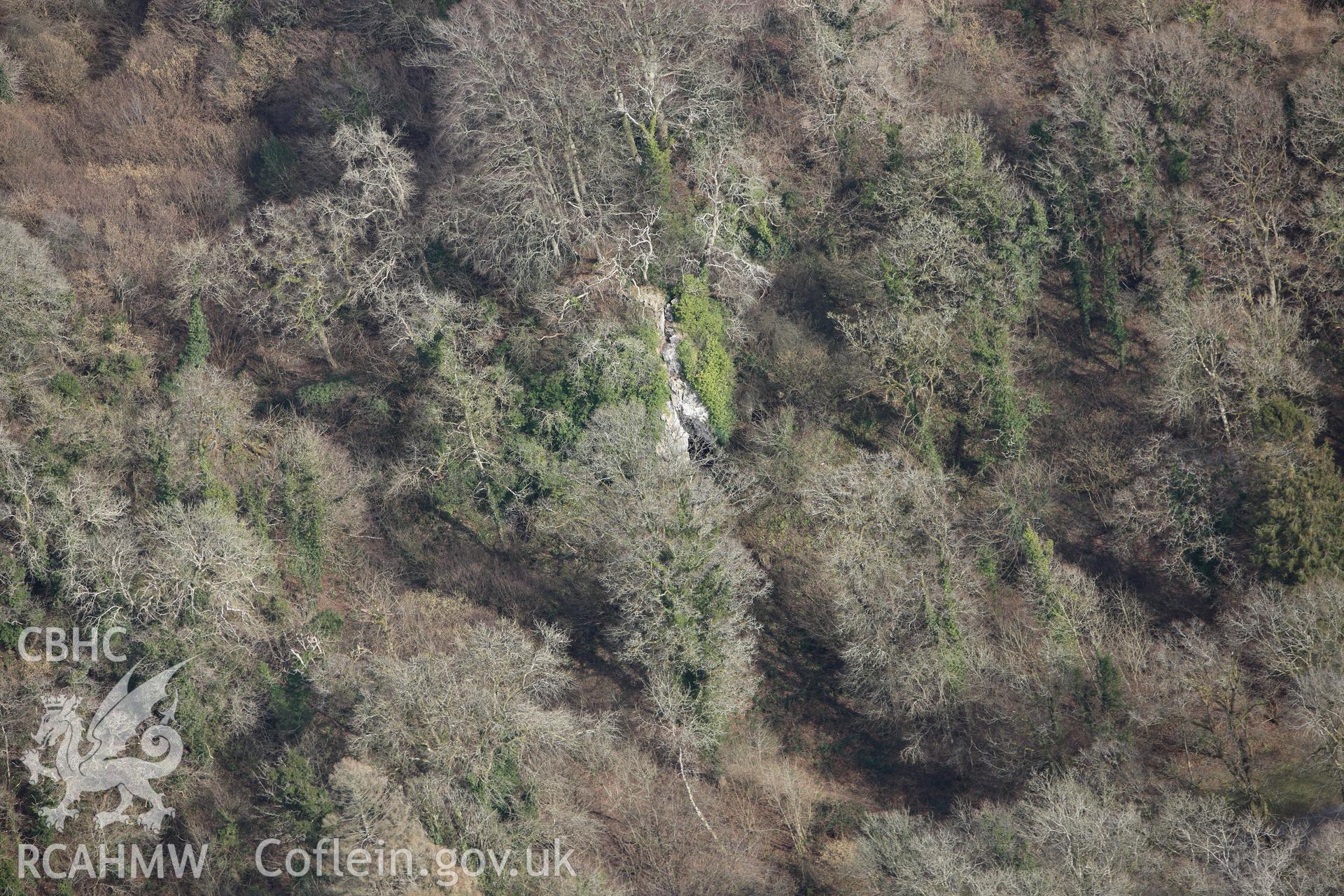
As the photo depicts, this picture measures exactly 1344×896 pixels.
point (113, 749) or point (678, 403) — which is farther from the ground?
point (678, 403)

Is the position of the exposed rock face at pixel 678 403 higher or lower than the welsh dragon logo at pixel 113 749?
higher

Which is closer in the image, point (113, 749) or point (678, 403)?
point (113, 749)

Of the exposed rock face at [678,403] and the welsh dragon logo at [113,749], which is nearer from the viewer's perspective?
the welsh dragon logo at [113,749]

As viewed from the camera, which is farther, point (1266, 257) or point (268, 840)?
point (1266, 257)

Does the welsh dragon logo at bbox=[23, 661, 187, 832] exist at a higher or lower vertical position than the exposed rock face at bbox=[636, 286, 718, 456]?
lower

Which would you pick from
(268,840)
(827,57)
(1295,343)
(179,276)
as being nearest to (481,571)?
(268,840)

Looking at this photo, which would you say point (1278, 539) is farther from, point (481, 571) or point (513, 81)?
point (513, 81)

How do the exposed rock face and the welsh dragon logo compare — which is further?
the exposed rock face

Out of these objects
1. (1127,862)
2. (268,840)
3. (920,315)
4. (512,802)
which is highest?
(920,315)
